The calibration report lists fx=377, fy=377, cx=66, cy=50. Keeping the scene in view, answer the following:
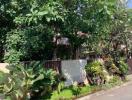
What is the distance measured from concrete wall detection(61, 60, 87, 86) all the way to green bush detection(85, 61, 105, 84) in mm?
350

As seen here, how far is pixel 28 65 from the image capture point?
16578 millimetres

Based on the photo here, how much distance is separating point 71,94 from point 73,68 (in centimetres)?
360

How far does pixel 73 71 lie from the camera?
2106cm

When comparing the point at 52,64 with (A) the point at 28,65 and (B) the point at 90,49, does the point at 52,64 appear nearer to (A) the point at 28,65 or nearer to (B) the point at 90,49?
(A) the point at 28,65

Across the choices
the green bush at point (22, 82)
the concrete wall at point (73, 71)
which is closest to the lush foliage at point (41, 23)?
the concrete wall at point (73, 71)

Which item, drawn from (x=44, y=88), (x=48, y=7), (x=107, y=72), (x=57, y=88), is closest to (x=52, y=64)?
(x=57, y=88)

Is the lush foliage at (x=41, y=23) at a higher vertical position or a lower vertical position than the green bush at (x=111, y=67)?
higher

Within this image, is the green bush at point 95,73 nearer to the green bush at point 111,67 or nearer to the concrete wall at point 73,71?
the concrete wall at point 73,71

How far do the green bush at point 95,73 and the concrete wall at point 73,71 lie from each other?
13.8 inches

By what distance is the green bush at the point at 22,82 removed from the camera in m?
14.7

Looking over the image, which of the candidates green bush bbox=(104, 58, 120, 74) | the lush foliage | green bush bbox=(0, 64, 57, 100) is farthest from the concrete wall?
green bush bbox=(0, 64, 57, 100)

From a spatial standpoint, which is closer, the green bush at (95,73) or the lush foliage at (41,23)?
the lush foliage at (41,23)

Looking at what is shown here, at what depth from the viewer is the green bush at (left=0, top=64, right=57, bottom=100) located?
1468 cm

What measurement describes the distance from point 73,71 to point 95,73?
1.56 meters
